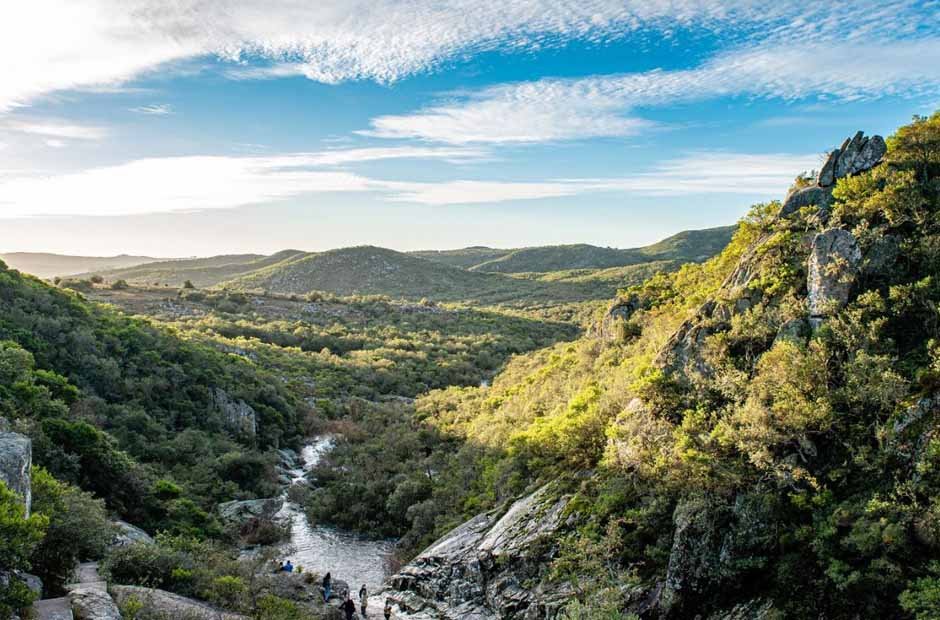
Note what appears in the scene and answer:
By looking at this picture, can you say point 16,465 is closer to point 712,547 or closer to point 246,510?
point 712,547

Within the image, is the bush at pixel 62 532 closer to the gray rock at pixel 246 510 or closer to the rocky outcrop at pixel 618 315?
the gray rock at pixel 246 510

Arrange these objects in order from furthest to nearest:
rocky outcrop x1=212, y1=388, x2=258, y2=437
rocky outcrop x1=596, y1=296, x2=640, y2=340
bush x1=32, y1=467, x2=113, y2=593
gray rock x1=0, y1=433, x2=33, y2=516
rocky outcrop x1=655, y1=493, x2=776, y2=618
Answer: rocky outcrop x1=212, y1=388, x2=258, y2=437, rocky outcrop x1=596, y1=296, x2=640, y2=340, rocky outcrop x1=655, y1=493, x2=776, y2=618, bush x1=32, y1=467, x2=113, y2=593, gray rock x1=0, y1=433, x2=33, y2=516

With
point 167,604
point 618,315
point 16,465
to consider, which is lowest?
point 167,604

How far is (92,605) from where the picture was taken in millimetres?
13469

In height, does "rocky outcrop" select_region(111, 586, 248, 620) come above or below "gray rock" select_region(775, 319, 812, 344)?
below

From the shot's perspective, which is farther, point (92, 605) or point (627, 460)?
point (627, 460)

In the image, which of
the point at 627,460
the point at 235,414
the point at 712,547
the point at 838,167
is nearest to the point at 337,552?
the point at 235,414

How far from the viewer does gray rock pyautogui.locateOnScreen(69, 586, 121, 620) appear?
1303cm

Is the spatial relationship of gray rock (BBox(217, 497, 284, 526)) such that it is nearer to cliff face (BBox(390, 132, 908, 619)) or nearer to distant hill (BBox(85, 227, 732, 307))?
cliff face (BBox(390, 132, 908, 619))

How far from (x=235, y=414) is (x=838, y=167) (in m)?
40.8

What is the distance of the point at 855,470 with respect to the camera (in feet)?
49.4

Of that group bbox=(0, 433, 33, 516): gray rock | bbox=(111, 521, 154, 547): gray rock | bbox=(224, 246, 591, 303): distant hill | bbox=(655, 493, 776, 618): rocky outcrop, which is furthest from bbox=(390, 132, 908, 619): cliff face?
bbox=(224, 246, 591, 303): distant hill

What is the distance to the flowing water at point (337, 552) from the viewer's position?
94.2ft

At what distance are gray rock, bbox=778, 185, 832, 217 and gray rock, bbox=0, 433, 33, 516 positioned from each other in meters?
26.0
